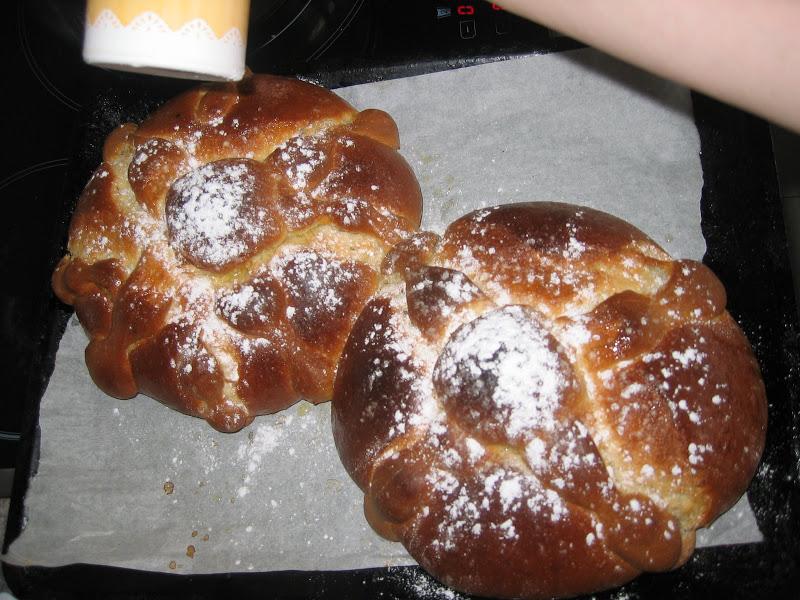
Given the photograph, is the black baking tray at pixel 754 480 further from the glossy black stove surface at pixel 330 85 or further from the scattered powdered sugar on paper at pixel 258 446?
the scattered powdered sugar on paper at pixel 258 446

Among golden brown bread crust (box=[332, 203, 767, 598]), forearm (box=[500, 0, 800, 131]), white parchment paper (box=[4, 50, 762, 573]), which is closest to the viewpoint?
forearm (box=[500, 0, 800, 131])

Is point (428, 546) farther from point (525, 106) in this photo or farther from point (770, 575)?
point (525, 106)

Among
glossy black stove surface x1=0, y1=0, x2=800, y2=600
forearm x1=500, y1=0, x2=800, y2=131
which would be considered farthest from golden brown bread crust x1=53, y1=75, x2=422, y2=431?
forearm x1=500, y1=0, x2=800, y2=131

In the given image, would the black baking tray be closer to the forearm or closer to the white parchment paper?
the white parchment paper

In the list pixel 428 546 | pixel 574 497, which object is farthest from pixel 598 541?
pixel 428 546

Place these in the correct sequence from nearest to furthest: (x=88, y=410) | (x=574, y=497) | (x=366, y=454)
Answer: (x=574, y=497)
(x=366, y=454)
(x=88, y=410)

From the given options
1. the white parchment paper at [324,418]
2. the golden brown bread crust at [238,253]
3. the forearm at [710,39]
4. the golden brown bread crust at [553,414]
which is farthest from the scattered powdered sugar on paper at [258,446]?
the forearm at [710,39]
